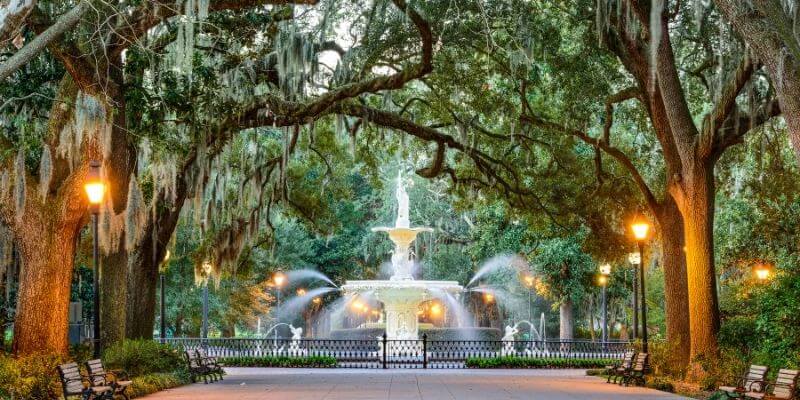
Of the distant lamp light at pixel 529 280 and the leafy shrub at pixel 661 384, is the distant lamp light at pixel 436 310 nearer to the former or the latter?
the distant lamp light at pixel 529 280

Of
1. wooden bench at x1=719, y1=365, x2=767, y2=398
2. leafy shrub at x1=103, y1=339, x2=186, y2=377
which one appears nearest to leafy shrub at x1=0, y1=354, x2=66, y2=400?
leafy shrub at x1=103, y1=339, x2=186, y2=377

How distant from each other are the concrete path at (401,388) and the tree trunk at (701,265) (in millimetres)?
1349

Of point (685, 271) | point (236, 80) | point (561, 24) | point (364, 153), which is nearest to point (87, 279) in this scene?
point (364, 153)

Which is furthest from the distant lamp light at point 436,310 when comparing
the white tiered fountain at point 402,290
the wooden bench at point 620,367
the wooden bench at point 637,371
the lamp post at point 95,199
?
the lamp post at point 95,199

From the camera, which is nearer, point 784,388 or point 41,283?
point 784,388

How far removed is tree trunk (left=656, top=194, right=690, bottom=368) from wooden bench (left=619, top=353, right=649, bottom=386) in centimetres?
69

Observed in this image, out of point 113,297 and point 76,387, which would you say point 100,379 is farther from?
point 113,297

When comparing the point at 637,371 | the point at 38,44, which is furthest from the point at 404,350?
the point at 38,44

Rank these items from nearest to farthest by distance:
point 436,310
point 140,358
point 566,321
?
point 140,358 → point 566,321 → point 436,310

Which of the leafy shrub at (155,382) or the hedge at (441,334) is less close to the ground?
the hedge at (441,334)

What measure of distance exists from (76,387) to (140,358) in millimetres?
5055

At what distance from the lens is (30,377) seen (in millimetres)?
13508

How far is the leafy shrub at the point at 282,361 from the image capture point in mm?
28625

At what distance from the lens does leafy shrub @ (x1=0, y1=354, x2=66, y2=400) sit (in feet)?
42.0
